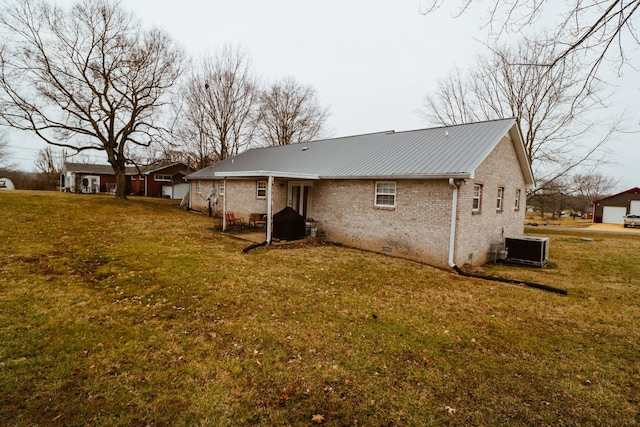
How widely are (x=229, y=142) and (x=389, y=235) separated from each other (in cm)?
2425

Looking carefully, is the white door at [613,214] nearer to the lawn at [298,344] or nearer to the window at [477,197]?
the lawn at [298,344]

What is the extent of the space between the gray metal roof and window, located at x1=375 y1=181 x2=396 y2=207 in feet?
1.73

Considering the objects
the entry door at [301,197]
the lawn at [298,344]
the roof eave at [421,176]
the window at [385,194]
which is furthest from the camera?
the entry door at [301,197]

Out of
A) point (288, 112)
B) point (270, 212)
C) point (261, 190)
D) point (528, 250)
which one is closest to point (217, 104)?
point (288, 112)

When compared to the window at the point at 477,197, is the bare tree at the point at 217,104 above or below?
above

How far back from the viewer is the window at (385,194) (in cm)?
1148

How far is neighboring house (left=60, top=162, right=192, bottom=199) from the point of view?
35812 millimetres

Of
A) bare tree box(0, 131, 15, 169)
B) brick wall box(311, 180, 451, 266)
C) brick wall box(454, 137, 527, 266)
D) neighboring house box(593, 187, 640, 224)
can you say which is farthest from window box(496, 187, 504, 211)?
bare tree box(0, 131, 15, 169)

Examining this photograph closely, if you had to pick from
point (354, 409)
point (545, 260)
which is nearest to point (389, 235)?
point (545, 260)

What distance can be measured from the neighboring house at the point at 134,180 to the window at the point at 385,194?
1176 inches

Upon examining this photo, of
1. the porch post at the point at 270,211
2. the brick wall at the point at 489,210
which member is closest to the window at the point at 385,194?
the brick wall at the point at 489,210

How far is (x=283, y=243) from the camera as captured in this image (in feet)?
41.4

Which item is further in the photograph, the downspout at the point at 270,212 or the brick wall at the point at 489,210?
the downspout at the point at 270,212

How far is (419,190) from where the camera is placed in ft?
35.1
